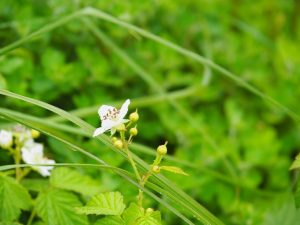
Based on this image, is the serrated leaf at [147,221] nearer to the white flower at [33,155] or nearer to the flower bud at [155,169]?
the flower bud at [155,169]

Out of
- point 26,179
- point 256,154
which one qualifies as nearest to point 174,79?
point 256,154

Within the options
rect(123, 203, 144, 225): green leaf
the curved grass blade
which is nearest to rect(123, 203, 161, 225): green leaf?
rect(123, 203, 144, 225): green leaf

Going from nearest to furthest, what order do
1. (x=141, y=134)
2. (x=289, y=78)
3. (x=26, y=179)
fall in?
(x=26, y=179)
(x=141, y=134)
(x=289, y=78)

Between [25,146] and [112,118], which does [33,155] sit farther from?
[112,118]

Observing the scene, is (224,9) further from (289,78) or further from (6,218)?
(6,218)

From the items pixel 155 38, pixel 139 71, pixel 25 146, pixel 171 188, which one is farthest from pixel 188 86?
pixel 171 188

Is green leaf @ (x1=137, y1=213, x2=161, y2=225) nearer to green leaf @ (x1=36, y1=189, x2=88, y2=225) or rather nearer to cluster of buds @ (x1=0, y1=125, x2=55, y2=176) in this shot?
green leaf @ (x1=36, y1=189, x2=88, y2=225)
